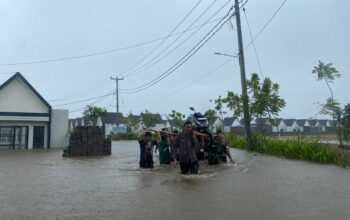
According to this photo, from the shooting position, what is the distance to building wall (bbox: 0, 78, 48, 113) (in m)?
33.4

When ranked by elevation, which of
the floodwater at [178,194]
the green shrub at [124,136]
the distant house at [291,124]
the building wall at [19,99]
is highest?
the distant house at [291,124]

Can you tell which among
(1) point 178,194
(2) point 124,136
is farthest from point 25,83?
(1) point 178,194

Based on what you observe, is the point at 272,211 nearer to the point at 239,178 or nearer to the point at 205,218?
the point at 205,218

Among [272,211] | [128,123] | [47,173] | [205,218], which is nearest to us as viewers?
[205,218]

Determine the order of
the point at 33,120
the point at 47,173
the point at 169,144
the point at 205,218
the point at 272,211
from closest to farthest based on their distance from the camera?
the point at 205,218, the point at 272,211, the point at 47,173, the point at 169,144, the point at 33,120

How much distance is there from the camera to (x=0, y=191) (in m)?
10.1

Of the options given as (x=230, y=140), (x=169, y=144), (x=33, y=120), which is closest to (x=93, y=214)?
(x=169, y=144)

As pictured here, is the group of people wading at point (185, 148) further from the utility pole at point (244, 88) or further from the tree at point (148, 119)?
the tree at point (148, 119)

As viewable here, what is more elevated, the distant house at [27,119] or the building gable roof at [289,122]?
the building gable roof at [289,122]

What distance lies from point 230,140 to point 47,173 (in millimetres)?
19342

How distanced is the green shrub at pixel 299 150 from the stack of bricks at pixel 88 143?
9094 mm

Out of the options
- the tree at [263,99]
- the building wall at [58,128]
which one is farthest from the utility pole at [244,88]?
the building wall at [58,128]

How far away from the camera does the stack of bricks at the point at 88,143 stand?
962 inches

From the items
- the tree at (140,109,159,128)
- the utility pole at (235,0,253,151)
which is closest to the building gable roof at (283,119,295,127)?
the tree at (140,109,159,128)
